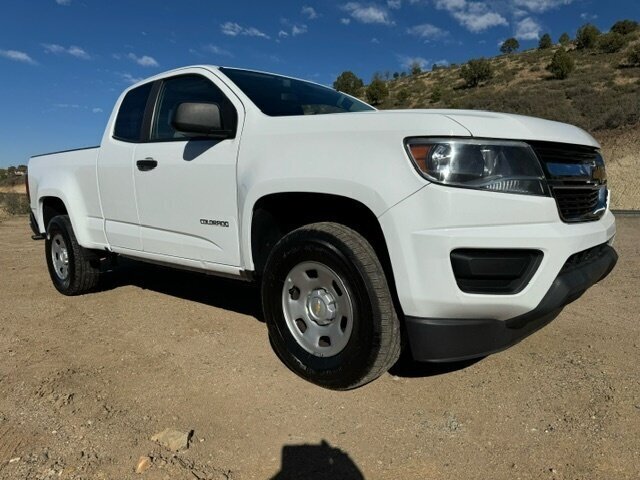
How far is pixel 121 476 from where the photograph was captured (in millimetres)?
2197

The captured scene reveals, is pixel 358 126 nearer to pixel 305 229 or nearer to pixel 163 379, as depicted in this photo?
pixel 305 229

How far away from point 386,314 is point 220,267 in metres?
1.41

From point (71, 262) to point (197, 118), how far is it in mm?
2573

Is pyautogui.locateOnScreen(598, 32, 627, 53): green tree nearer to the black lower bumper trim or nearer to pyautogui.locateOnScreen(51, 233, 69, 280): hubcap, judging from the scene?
pyautogui.locateOnScreen(51, 233, 69, 280): hubcap

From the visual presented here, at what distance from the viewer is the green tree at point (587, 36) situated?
136 ft

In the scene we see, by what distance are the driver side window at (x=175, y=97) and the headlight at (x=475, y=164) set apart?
1.82m

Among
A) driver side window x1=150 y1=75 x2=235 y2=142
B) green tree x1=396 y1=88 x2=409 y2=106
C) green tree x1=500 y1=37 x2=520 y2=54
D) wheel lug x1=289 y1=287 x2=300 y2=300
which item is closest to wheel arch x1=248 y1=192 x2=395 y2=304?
wheel lug x1=289 y1=287 x2=300 y2=300

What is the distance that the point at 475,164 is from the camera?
→ 238 cm

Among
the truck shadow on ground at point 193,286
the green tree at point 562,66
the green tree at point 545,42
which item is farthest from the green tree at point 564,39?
the truck shadow on ground at point 193,286

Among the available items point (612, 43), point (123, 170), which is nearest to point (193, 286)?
point (123, 170)

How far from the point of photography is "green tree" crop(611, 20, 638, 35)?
41.9 meters

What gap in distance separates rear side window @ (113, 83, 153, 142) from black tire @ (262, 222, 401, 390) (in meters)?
2.06

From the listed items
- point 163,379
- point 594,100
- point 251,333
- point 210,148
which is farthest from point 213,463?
point 594,100

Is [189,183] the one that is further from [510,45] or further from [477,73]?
[510,45]
